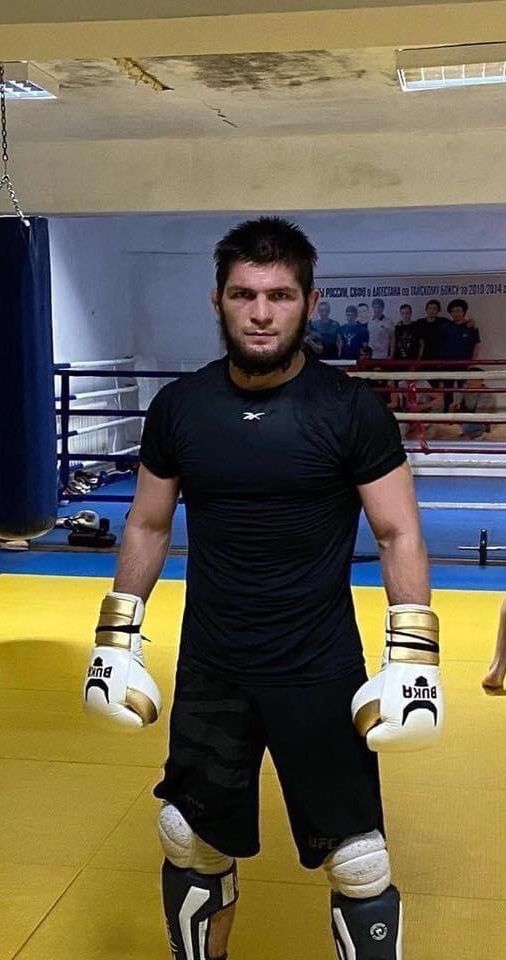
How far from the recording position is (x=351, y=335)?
36.2 feet

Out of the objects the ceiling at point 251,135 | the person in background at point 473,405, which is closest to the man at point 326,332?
the person in background at point 473,405

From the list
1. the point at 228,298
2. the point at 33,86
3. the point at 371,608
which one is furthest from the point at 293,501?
the point at 33,86

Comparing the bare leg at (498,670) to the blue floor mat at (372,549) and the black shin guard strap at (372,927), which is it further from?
the blue floor mat at (372,549)

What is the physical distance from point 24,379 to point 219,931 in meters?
2.71

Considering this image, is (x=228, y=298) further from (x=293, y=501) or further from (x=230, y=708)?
(x=230, y=708)

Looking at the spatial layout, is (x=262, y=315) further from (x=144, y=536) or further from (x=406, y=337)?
(x=406, y=337)

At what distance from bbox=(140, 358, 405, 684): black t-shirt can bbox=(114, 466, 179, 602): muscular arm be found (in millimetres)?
102

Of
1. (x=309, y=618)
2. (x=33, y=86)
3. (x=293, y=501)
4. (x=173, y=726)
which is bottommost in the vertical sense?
(x=173, y=726)

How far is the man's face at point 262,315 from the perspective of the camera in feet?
6.05

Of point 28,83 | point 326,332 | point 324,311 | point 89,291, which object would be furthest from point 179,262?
point 28,83

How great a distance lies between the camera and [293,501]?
6.17 feet

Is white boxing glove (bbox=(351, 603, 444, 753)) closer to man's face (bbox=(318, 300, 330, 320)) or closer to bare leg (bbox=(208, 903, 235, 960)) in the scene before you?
bare leg (bbox=(208, 903, 235, 960))

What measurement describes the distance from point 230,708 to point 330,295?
9558 millimetres

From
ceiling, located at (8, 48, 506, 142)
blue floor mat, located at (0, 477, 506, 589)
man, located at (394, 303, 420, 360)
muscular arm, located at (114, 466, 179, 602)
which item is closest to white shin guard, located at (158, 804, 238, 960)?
muscular arm, located at (114, 466, 179, 602)
